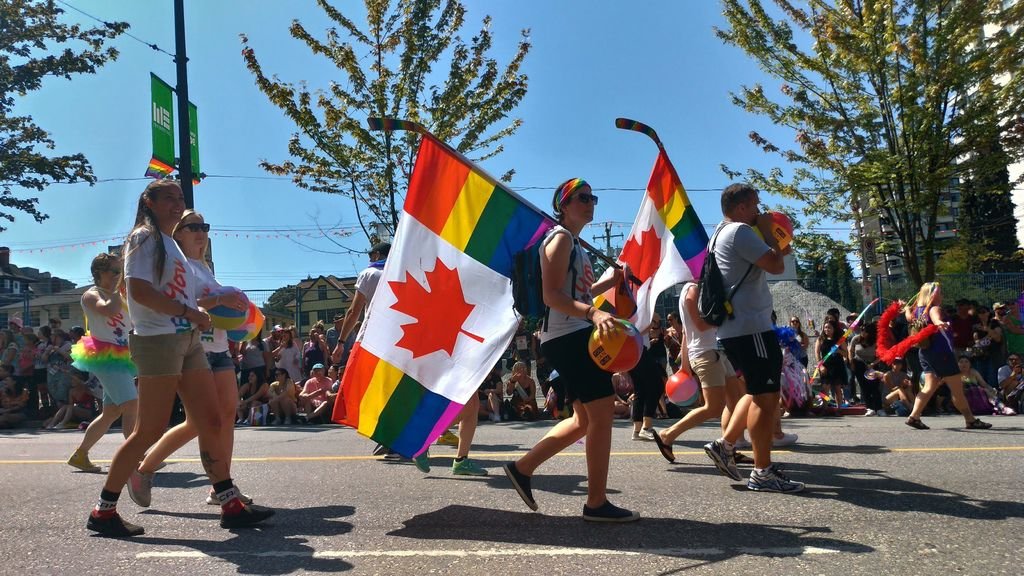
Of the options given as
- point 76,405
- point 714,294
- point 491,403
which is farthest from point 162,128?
point 714,294

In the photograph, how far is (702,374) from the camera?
6.43 metres

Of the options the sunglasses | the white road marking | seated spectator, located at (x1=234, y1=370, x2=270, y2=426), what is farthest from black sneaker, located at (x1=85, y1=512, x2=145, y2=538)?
seated spectator, located at (x1=234, y1=370, x2=270, y2=426)

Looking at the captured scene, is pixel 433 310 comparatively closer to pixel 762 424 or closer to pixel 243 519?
pixel 243 519

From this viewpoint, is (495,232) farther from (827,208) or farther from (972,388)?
(827,208)

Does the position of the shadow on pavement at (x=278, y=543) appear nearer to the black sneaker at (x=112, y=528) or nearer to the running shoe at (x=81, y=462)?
the black sneaker at (x=112, y=528)

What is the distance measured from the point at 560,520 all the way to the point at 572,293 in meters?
1.25

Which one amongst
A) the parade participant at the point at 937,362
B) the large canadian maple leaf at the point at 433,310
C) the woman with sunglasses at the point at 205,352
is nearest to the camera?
the large canadian maple leaf at the point at 433,310

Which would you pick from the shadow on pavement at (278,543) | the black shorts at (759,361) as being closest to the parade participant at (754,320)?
the black shorts at (759,361)

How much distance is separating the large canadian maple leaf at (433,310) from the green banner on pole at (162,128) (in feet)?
37.3

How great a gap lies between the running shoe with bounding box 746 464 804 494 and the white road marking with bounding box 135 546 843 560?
128 cm

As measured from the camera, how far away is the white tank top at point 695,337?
637 cm

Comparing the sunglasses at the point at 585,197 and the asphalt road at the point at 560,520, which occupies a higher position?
the sunglasses at the point at 585,197

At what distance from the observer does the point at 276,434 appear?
1054cm

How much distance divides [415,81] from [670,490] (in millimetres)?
13179
